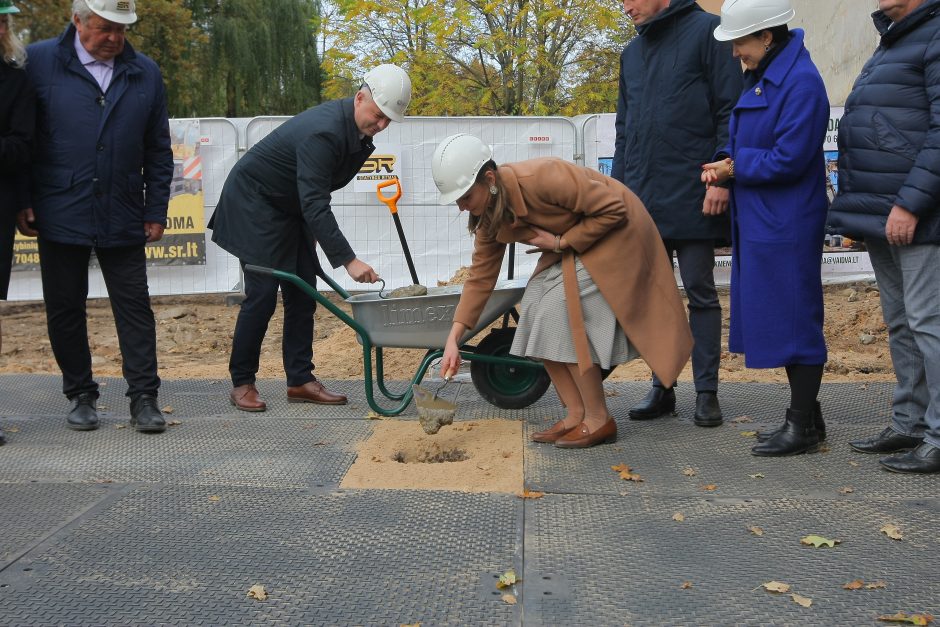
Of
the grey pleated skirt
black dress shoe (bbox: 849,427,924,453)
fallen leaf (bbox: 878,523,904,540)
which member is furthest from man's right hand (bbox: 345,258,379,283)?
fallen leaf (bbox: 878,523,904,540)

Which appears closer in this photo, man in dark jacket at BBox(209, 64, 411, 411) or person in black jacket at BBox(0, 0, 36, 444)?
person in black jacket at BBox(0, 0, 36, 444)

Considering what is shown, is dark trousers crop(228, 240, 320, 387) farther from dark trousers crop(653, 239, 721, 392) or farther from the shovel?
dark trousers crop(653, 239, 721, 392)

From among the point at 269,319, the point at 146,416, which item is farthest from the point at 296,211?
the point at 146,416

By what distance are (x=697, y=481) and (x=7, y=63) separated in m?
3.49

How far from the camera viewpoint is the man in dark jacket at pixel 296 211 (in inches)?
191

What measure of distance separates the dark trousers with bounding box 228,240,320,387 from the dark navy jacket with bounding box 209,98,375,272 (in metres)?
0.12

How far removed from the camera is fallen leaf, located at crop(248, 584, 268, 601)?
9.36 feet

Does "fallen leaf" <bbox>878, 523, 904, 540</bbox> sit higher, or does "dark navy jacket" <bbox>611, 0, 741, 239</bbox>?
"dark navy jacket" <bbox>611, 0, 741, 239</bbox>

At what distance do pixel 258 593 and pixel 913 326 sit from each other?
2690mm

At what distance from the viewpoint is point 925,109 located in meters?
3.80

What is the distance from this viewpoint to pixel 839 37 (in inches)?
498

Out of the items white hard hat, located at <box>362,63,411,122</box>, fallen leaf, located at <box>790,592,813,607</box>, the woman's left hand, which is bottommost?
fallen leaf, located at <box>790,592,813,607</box>

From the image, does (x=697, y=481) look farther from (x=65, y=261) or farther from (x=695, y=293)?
(x=65, y=261)

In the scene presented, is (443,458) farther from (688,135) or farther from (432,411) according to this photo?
(688,135)
